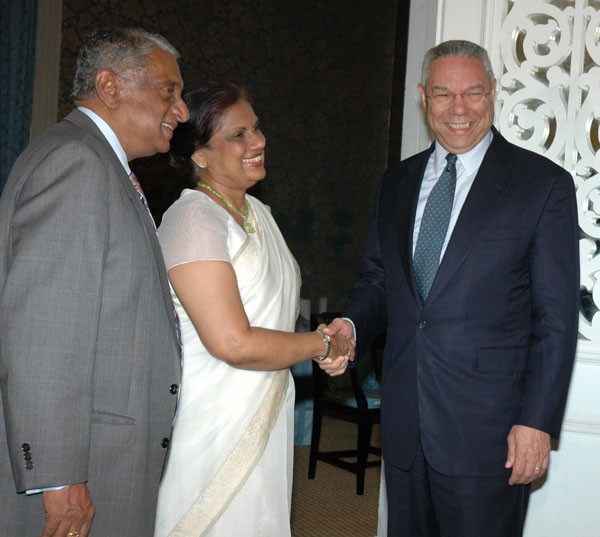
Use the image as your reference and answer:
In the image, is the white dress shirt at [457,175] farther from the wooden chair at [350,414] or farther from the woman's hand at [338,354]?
the wooden chair at [350,414]

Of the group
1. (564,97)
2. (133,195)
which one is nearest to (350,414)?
(564,97)

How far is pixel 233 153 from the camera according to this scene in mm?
2254

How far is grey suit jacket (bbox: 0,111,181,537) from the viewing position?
1584 mm

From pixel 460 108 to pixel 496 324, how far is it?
24.1 inches

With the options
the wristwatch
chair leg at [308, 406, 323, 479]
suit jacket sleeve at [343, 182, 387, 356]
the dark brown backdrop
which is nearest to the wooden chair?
chair leg at [308, 406, 323, 479]

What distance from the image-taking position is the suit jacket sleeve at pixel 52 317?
158 cm

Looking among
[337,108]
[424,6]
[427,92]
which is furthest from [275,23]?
[427,92]

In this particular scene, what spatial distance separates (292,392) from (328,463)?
324cm

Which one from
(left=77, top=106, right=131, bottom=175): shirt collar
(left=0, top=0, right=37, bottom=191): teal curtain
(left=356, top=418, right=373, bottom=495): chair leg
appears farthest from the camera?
(left=0, top=0, right=37, bottom=191): teal curtain

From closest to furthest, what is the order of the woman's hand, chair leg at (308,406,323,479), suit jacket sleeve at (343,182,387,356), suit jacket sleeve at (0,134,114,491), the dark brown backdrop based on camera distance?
suit jacket sleeve at (0,134,114,491) → the woman's hand → suit jacket sleeve at (343,182,387,356) → chair leg at (308,406,323,479) → the dark brown backdrop

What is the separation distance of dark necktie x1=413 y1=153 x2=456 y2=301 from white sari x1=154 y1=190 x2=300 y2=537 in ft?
1.28

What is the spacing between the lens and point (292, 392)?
2344 millimetres

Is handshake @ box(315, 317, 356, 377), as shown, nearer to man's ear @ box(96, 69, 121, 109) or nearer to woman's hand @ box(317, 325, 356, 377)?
woman's hand @ box(317, 325, 356, 377)

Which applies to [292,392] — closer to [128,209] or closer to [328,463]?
[128,209]
